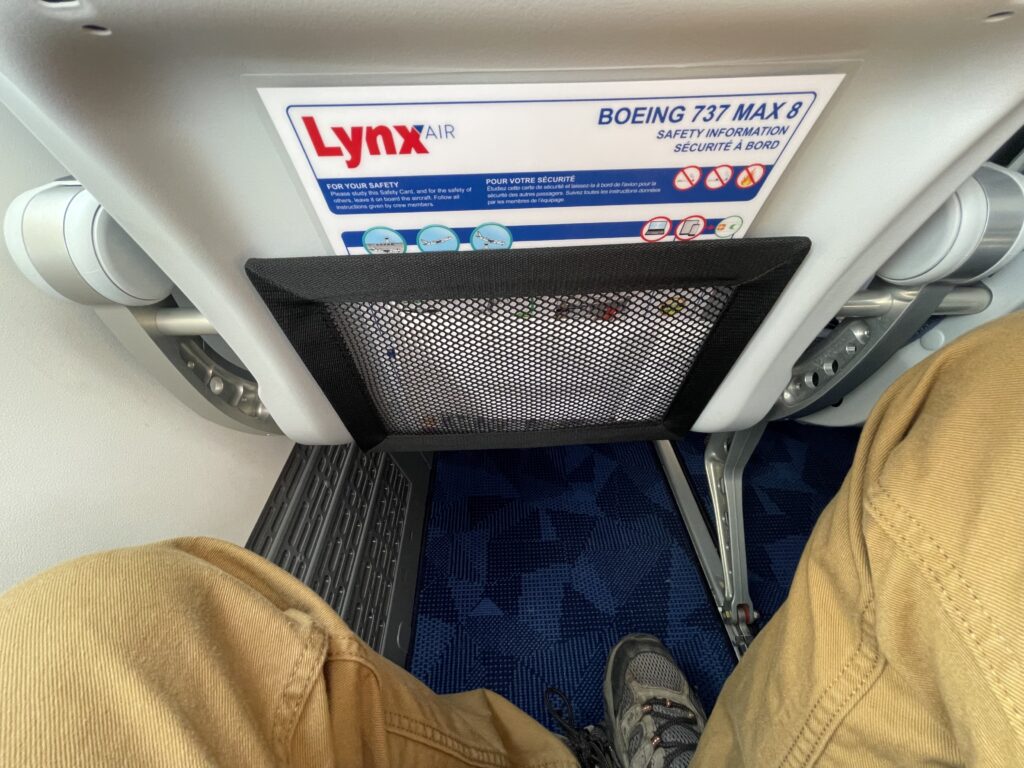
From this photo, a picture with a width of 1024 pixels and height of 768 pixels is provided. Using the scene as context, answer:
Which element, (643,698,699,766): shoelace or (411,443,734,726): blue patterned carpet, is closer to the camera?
(643,698,699,766): shoelace

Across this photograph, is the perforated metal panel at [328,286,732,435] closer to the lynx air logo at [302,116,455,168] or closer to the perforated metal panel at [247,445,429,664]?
the lynx air logo at [302,116,455,168]

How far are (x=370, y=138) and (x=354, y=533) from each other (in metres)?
0.82

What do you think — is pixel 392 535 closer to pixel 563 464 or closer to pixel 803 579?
pixel 563 464

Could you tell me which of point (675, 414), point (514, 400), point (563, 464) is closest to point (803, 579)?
point (675, 414)

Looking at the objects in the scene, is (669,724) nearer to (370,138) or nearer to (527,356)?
(527,356)

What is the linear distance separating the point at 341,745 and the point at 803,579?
1.41 feet

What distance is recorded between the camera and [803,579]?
47 cm

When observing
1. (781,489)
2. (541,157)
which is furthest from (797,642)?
(781,489)

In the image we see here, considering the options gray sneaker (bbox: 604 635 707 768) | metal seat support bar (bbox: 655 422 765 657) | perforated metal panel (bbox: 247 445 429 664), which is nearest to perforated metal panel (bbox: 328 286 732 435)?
perforated metal panel (bbox: 247 445 429 664)

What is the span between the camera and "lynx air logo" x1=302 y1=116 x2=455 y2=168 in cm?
29

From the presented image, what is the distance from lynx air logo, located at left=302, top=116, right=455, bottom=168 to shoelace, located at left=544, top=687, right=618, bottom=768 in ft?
3.57

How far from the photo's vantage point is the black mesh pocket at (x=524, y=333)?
0.38 m

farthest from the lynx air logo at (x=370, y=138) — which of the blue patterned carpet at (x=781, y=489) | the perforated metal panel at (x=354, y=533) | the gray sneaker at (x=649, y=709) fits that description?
the blue patterned carpet at (x=781, y=489)

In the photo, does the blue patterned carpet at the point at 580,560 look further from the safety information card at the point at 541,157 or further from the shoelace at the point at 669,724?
the safety information card at the point at 541,157
